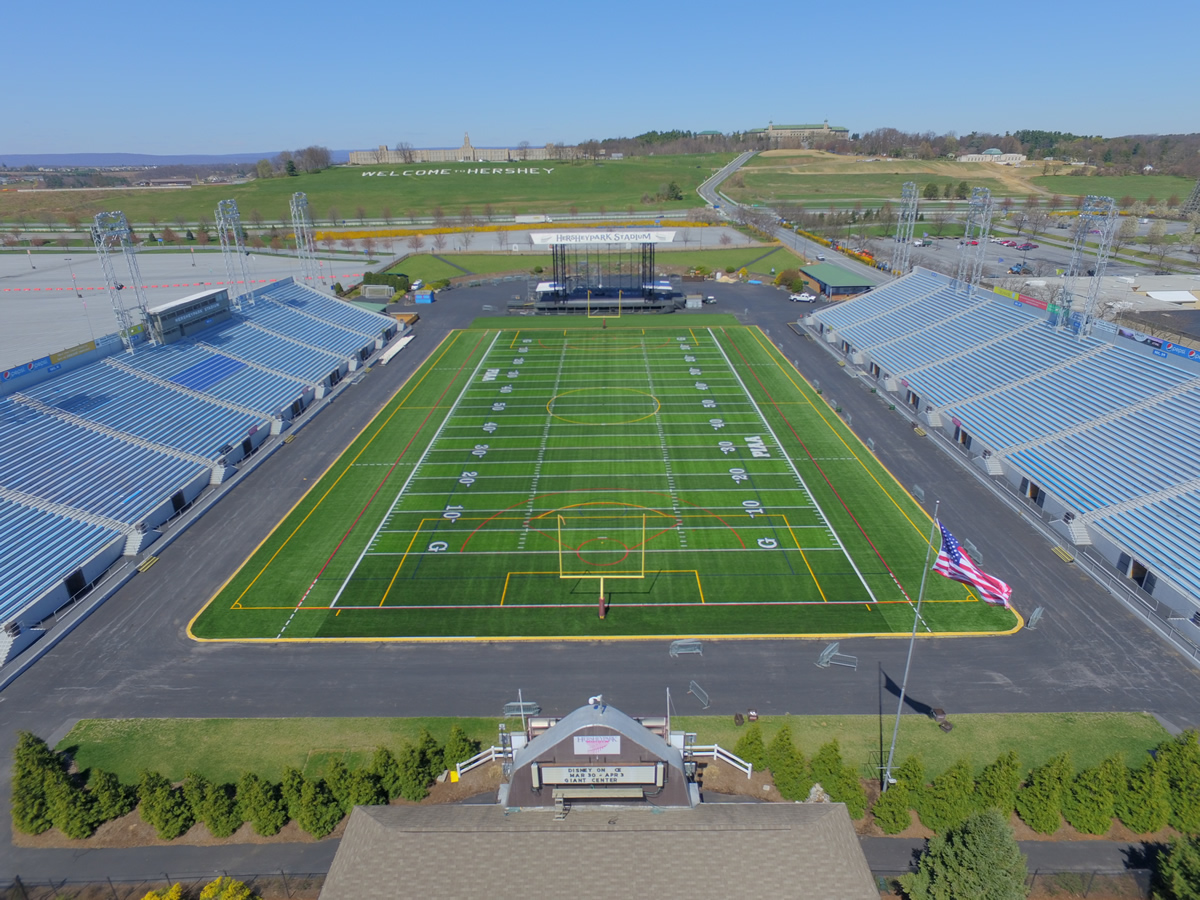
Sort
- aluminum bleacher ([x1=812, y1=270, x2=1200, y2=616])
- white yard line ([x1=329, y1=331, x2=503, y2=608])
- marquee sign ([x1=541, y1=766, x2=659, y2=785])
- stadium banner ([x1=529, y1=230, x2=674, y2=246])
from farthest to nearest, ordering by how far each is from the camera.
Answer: stadium banner ([x1=529, y1=230, x2=674, y2=246]) → white yard line ([x1=329, y1=331, x2=503, y2=608]) → aluminum bleacher ([x1=812, y1=270, x2=1200, y2=616]) → marquee sign ([x1=541, y1=766, x2=659, y2=785])

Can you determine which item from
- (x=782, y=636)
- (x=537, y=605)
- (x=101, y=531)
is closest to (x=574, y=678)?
(x=537, y=605)

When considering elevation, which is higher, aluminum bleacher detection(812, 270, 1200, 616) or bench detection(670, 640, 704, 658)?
aluminum bleacher detection(812, 270, 1200, 616)

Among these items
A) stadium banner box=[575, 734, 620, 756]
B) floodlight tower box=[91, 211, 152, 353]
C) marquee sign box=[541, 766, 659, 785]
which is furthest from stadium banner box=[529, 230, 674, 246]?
marquee sign box=[541, 766, 659, 785]

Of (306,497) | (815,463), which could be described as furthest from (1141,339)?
(306,497)

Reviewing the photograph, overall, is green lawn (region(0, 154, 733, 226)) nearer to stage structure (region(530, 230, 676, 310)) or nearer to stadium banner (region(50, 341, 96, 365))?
stage structure (region(530, 230, 676, 310))

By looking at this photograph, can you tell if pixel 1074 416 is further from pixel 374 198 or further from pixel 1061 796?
pixel 374 198
